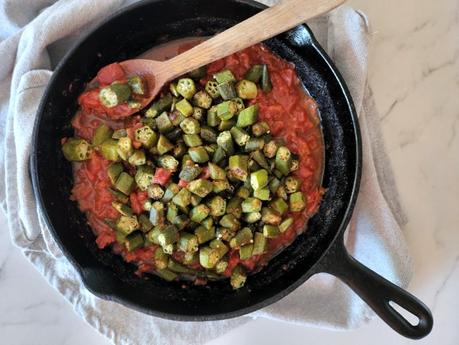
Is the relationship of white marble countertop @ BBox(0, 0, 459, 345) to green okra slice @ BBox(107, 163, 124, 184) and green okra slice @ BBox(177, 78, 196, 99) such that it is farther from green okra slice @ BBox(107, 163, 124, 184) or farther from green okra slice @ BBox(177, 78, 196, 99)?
green okra slice @ BBox(177, 78, 196, 99)

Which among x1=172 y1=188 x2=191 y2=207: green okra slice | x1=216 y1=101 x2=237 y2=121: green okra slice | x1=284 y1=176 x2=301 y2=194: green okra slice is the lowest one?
x1=284 y1=176 x2=301 y2=194: green okra slice

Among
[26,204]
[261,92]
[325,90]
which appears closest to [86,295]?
[26,204]

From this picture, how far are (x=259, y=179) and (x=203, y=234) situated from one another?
0.30 metres

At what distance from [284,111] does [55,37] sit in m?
0.90

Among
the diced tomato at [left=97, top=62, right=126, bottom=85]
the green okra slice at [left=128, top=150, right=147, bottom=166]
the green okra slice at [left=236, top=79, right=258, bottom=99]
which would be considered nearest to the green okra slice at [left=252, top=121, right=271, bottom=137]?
the green okra slice at [left=236, top=79, right=258, bottom=99]

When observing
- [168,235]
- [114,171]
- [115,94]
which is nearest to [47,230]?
[114,171]

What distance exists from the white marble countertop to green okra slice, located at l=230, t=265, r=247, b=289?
0.25 m

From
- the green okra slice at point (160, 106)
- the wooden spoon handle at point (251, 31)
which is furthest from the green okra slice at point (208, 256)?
the wooden spoon handle at point (251, 31)

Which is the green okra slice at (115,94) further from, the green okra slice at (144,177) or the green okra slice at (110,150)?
the green okra slice at (144,177)

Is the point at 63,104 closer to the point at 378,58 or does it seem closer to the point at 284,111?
the point at 284,111

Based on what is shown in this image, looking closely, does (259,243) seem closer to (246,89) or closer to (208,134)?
(208,134)

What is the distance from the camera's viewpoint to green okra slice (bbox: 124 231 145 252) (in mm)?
2123

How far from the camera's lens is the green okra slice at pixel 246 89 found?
211cm

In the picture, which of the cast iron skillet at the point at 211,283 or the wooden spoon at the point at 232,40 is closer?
the wooden spoon at the point at 232,40
